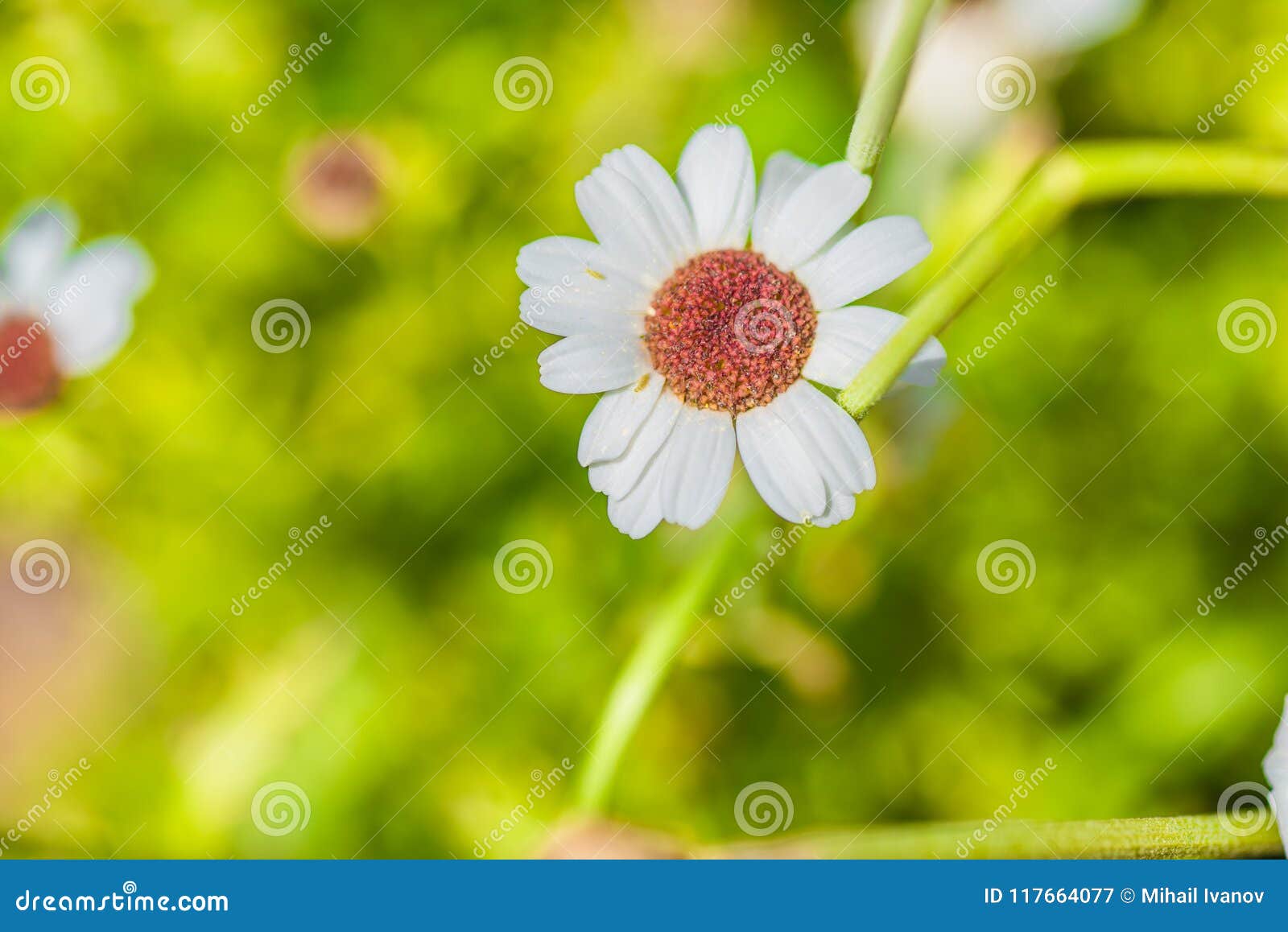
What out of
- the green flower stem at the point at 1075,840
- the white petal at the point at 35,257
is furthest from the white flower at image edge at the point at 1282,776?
the white petal at the point at 35,257

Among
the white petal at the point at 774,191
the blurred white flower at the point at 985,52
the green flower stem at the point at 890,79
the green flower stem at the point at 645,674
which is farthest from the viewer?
the blurred white flower at the point at 985,52

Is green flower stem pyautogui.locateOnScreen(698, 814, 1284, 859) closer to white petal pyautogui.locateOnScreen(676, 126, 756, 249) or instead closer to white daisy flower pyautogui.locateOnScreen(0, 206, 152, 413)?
white petal pyautogui.locateOnScreen(676, 126, 756, 249)

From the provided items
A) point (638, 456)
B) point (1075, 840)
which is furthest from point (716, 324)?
point (1075, 840)

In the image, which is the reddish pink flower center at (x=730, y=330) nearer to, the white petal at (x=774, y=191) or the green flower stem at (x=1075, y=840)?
the white petal at (x=774, y=191)

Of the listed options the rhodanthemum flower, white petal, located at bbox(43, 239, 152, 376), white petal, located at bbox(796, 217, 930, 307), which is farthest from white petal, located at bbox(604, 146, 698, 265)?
white petal, located at bbox(43, 239, 152, 376)
